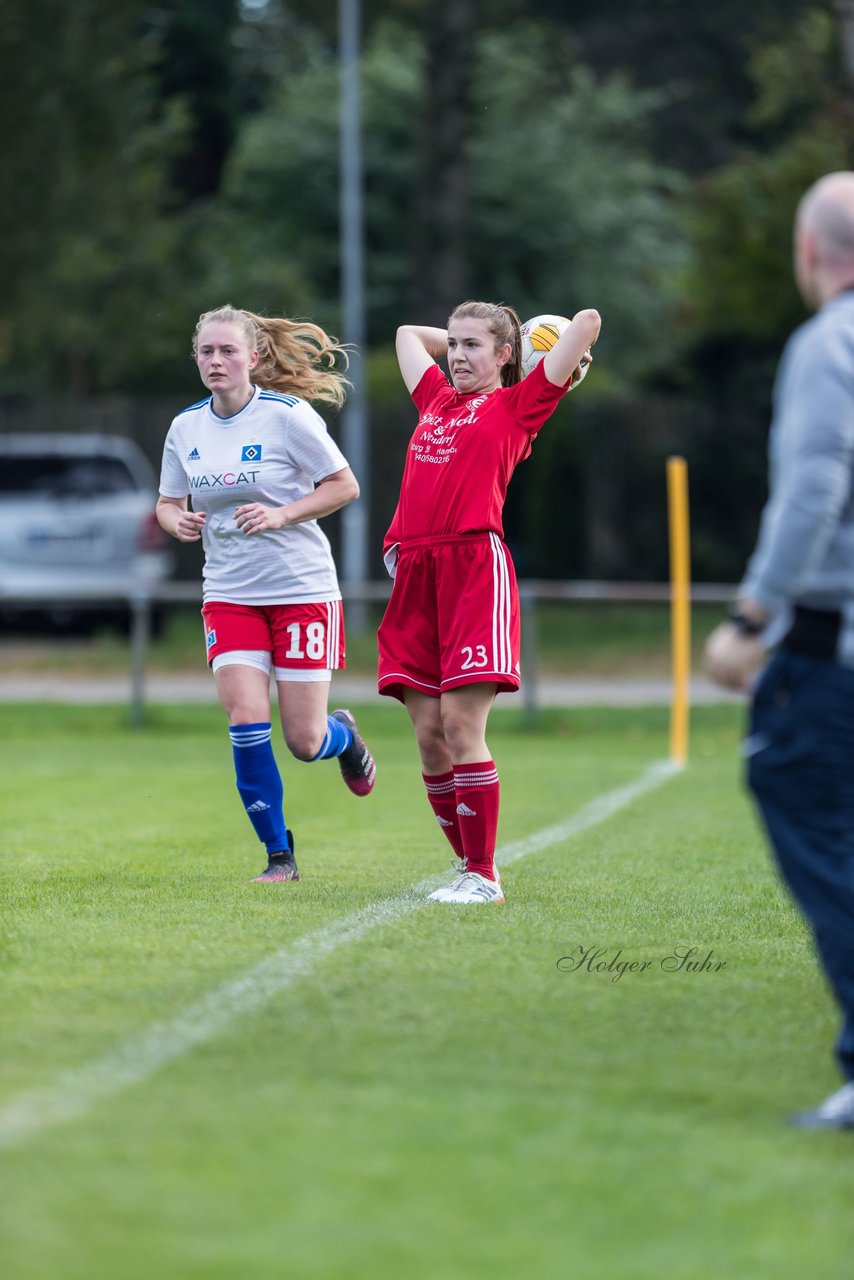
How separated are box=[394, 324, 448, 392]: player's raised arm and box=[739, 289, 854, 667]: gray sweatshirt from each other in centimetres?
314

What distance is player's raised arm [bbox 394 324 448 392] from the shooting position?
7.09m

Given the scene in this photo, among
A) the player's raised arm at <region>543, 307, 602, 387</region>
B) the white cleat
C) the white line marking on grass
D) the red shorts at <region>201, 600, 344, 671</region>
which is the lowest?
the white cleat

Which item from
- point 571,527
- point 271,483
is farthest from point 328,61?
point 271,483

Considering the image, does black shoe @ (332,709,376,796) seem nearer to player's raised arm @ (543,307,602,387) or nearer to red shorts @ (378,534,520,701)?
red shorts @ (378,534,520,701)

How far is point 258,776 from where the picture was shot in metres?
7.18

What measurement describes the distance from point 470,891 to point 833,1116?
2.77m

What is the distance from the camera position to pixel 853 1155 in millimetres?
3818

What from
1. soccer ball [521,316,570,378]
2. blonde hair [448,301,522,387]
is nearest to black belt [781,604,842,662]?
blonde hair [448,301,522,387]

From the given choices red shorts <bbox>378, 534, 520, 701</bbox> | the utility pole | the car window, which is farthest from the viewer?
the utility pole

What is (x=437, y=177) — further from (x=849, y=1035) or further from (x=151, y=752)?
(x=849, y=1035)

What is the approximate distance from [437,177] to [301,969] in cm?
2184

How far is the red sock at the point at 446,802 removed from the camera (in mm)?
7078

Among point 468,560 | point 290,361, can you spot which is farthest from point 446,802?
point 290,361

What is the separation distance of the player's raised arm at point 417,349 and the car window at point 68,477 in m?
14.8
